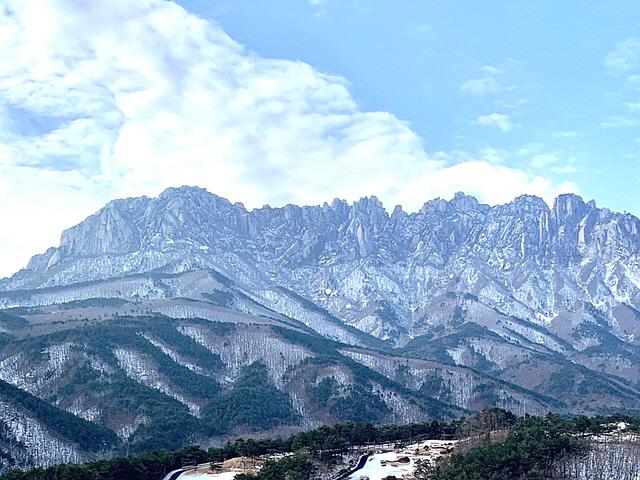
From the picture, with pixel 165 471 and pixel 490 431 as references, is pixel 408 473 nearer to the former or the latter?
pixel 490 431

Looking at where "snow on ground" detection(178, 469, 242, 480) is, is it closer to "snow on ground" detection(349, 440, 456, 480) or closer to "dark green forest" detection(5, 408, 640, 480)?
"dark green forest" detection(5, 408, 640, 480)

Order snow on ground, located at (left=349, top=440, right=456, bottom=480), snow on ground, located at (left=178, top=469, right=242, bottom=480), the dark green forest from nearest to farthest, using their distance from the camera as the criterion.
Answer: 1. the dark green forest
2. snow on ground, located at (left=178, top=469, right=242, bottom=480)
3. snow on ground, located at (left=349, top=440, right=456, bottom=480)

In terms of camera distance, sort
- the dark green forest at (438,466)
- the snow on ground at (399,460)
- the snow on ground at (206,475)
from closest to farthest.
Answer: the dark green forest at (438,466) → the snow on ground at (206,475) → the snow on ground at (399,460)

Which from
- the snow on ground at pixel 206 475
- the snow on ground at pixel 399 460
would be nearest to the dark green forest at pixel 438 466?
the snow on ground at pixel 206 475

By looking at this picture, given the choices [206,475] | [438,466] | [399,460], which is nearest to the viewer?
[438,466]

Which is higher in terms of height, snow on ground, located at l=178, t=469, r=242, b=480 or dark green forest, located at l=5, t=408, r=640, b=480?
dark green forest, located at l=5, t=408, r=640, b=480

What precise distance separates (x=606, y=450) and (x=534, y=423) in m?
18.2

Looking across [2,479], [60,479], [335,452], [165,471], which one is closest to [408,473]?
[335,452]

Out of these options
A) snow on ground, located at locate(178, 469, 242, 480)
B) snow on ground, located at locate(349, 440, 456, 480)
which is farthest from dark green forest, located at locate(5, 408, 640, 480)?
snow on ground, located at locate(349, 440, 456, 480)

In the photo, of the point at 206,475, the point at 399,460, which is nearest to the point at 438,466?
the point at 399,460

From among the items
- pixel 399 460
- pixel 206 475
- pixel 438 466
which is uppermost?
pixel 438 466

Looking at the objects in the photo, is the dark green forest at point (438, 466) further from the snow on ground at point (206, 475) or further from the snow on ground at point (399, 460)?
the snow on ground at point (399, 460)

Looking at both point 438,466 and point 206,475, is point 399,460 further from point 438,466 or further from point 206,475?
point 206,475

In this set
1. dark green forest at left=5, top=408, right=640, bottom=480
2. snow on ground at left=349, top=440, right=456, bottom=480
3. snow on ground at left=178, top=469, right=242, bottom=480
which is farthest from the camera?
snow on ground at left=349, top=440, right=456, bottom=480
